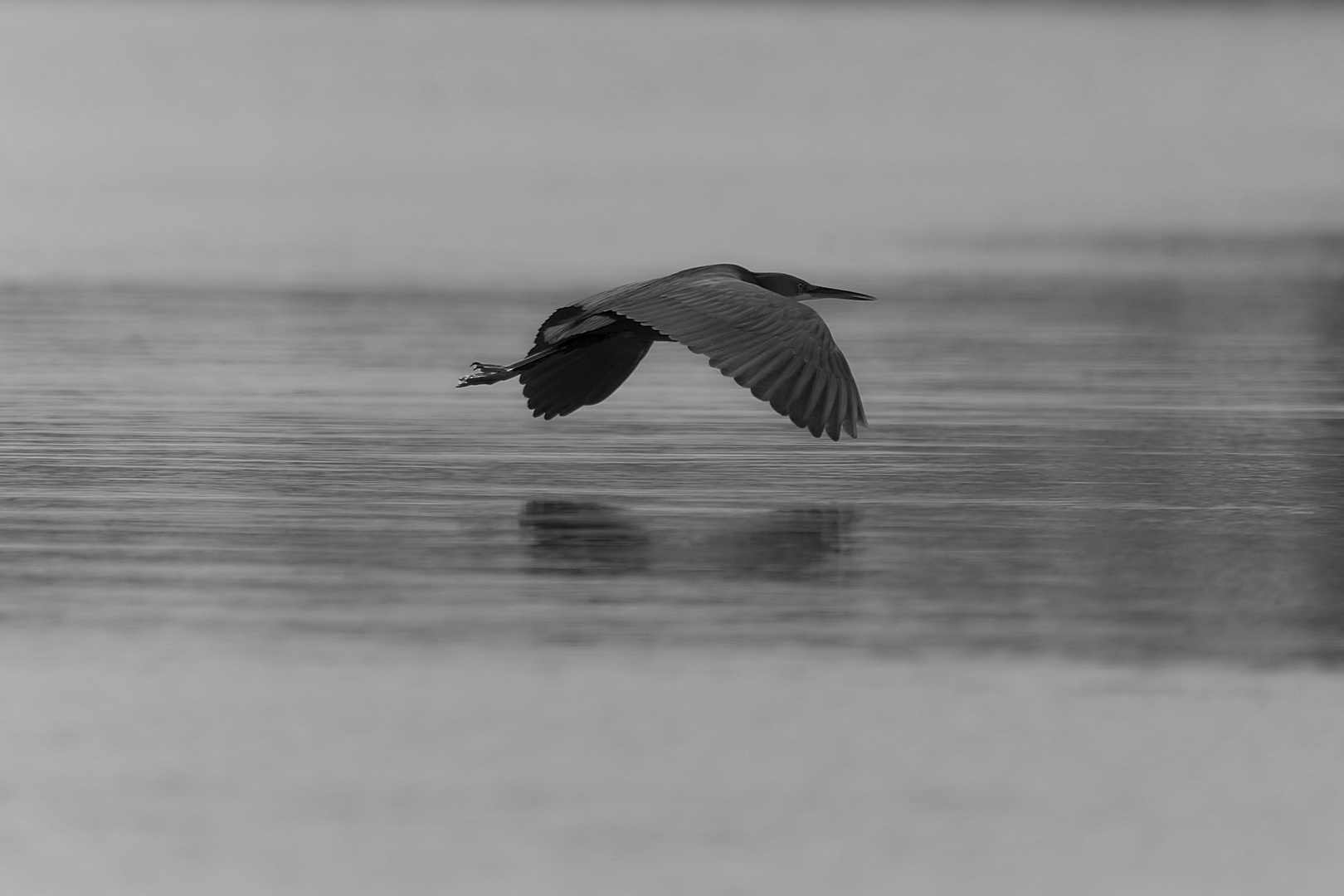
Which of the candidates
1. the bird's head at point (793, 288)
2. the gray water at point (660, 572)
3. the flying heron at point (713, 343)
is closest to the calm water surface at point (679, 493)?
the gray water at point (660, 572)

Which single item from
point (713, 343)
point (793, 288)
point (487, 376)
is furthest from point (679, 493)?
point (793, 288)

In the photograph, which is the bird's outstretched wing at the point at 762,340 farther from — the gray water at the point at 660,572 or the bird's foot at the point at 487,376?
the bird's foot at the point at 487,376

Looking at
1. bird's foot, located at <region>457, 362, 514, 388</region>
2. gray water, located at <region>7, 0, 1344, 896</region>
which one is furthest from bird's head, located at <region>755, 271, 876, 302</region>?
bird's foot, located at <region>457, 362, 514, 388</region>

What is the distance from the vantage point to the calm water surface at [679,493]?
27.5ft

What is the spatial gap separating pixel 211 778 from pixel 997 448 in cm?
561

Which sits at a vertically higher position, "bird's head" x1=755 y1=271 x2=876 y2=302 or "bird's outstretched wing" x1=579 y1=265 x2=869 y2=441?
"bird's head" x1=755 y1=271 x2=876 y2=302

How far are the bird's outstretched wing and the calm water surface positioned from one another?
0.38 meters

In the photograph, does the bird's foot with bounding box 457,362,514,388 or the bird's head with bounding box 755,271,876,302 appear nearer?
the bird's foot with bounding box 457,362,514,388

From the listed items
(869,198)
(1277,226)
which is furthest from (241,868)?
(869,198)

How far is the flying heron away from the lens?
10.1 meters

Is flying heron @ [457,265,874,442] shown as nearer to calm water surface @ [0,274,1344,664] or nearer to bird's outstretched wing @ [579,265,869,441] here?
bird's outstretched wing @ [579,265,869,441]

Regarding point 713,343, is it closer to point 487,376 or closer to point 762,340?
point 762,340

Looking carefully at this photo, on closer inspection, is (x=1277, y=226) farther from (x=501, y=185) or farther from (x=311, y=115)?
(x=311, y=115)

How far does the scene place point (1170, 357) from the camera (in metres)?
15.4
